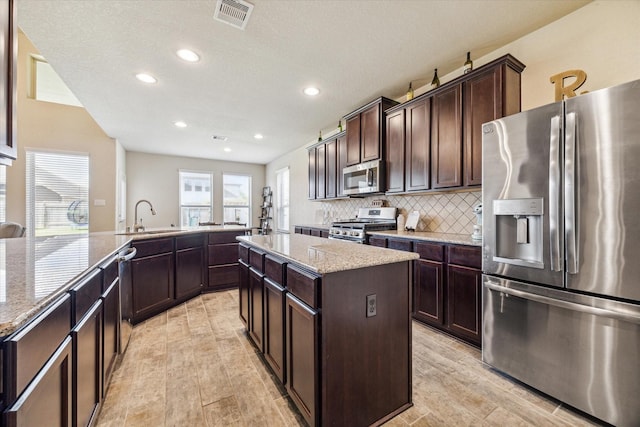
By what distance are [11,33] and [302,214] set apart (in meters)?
5.04

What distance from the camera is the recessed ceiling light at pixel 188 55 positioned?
8.18 ft

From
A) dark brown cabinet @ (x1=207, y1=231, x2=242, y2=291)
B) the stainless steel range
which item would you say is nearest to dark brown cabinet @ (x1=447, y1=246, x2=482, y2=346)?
the stainless steel range

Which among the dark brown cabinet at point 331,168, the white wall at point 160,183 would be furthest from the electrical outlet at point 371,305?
the white wall at point 160,183

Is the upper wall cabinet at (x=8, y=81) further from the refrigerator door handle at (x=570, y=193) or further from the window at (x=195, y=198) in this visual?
the window at (x=195, y=198)

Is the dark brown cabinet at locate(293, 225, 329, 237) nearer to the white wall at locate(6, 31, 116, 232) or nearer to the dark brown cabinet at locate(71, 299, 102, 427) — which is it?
the dark brown cabinet at locate(71, 299, 102, 427)

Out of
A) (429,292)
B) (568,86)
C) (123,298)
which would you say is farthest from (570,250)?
(123,298)

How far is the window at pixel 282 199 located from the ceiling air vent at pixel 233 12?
460 centimetres

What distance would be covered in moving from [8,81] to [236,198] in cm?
681

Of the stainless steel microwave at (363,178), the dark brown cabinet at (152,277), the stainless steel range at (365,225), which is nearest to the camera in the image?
the dark brown cabinet at (152,277)

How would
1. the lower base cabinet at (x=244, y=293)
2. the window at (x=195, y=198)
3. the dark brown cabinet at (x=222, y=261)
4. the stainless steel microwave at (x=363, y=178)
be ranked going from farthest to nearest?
the window at (x=195, y=198), the dark brown cabinet at (x=222, y=261), the stainless steel microwave at (x=363, y=178), the lower base cabinet at (x=244, y=293)

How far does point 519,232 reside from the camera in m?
1.72

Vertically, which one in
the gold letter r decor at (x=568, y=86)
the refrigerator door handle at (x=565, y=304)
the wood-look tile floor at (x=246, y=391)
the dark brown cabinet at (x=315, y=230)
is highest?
the gold letter r decor at (x=568, y=86)

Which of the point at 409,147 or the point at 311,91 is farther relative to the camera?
the point at 311,91

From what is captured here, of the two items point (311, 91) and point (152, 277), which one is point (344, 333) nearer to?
point (152, 277)
